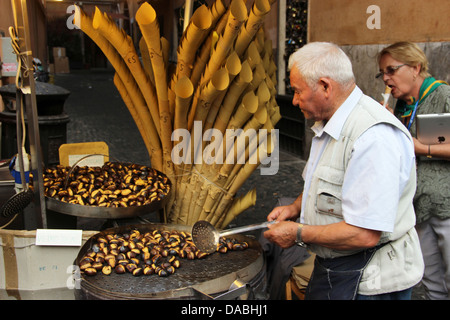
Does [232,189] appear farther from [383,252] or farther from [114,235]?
[383,252]

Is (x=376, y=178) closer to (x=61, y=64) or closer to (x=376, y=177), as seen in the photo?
(x=376, y=177)

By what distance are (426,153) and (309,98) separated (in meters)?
1.13

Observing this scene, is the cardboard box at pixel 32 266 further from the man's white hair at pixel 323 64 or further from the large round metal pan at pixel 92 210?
the man's white hair at pixel 323 64

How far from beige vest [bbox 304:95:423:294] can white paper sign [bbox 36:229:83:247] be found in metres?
1.55

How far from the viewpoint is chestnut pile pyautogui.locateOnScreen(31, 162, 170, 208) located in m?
2.83

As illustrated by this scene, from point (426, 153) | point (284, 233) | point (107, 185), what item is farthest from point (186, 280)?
point (426, 153)

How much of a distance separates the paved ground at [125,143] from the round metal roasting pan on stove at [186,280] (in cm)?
172

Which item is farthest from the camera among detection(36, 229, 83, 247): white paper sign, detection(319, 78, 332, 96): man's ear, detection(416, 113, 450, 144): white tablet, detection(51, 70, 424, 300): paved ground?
detection(51, 70, 424, 300): paved ground

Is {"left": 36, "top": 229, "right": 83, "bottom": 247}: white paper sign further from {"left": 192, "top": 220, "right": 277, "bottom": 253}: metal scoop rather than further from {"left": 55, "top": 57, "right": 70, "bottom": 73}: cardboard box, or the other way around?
{"left": 55, "top": 57, "right": 70, "bottom": 73}: cardboard box

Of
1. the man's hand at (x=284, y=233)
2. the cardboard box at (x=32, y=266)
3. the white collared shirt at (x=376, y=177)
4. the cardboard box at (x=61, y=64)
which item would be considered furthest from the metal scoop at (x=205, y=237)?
the cardboard box at (x=61, y=64)

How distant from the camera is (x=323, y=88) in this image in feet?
5.53

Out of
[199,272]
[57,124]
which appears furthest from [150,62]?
[57,124]

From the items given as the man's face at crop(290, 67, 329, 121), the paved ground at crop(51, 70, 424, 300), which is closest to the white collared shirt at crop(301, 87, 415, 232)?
the man's face at crop(290, 67, 329, 121)

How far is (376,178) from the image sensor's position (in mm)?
1561
